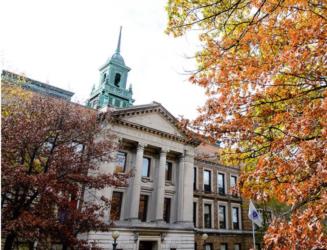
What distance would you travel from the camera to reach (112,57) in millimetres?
47594

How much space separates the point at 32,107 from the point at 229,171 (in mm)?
23873

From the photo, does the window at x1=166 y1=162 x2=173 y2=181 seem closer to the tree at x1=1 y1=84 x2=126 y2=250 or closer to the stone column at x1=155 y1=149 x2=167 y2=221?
the stone column at x1=155 y1=149 x2=167 y2=221

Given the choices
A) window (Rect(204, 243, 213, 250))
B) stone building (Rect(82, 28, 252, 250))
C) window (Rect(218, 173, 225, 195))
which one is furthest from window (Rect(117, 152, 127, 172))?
window (Rect(218, 173, 225, 195))

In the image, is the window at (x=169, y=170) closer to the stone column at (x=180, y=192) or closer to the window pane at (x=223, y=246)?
the stone column at (x=180, y=192)

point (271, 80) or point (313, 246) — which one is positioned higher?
point (271, 80)

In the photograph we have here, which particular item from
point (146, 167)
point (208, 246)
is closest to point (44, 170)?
point (146, 167)

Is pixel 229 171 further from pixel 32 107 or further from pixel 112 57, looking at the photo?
pixel 112 57

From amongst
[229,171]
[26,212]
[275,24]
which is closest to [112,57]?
[229,171]

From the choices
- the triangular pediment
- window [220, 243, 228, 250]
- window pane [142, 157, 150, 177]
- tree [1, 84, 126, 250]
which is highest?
the triangular pediment

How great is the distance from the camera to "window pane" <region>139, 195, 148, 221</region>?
22969 mm

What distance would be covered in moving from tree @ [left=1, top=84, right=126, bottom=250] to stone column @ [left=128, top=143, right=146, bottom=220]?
807 centimetres

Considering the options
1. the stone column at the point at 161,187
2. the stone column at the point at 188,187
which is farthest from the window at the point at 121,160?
the stone column at the point at 188,187

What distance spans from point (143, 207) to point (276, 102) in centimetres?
1928

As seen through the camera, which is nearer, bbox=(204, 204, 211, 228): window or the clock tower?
bbox=(204, 204, 211, 228): window
